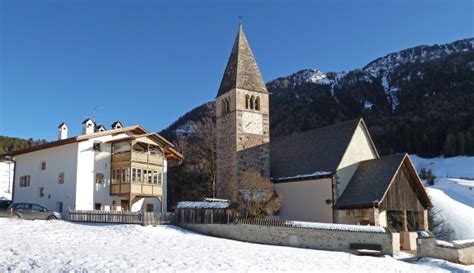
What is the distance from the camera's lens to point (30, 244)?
21219mm

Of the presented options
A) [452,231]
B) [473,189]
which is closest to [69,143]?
[452,231]

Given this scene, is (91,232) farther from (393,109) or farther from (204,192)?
(393,109)

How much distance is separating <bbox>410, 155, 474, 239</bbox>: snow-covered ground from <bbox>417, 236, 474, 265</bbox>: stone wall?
2056 cm

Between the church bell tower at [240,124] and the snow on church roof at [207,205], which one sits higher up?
the church bell tower at [240,124]

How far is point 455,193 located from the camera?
6725 cm

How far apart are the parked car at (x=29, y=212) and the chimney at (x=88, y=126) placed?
9313 mm

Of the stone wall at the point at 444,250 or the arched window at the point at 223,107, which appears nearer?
the stone wall at the point at 444,250

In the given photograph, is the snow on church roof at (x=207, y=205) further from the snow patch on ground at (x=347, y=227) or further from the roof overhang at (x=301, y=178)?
the roof overhang at (x=301, y=178)

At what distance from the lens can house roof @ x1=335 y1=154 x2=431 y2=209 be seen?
31.4 meters

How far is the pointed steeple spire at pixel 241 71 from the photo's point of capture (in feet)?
134

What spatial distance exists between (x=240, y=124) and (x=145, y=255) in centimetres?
2130

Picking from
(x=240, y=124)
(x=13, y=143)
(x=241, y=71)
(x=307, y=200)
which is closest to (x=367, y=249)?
(x=307, y=200)

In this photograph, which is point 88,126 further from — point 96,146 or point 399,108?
point 399,108

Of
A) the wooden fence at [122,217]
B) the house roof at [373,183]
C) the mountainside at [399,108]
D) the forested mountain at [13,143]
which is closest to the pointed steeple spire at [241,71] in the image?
the house roof at [373,183]
